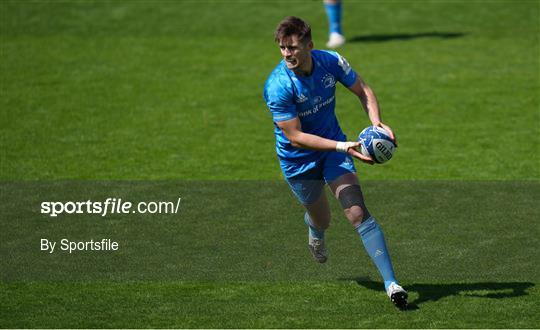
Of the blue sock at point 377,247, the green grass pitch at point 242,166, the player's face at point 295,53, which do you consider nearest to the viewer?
the player's face at point 295,53

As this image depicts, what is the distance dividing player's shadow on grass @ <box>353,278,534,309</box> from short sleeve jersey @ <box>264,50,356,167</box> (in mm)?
1473

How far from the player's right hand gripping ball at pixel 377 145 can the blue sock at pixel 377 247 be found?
63cm

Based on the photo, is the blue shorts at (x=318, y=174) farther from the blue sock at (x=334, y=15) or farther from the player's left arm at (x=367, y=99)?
the blue sock at (x=334, y=15)

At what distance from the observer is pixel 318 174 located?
9.36m

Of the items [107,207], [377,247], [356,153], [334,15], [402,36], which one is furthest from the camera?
[402,36]

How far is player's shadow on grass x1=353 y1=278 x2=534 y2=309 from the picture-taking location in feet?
29.5

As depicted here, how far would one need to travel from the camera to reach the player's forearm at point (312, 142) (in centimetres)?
866

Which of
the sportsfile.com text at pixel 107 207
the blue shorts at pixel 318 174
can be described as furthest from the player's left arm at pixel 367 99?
the sportsfile.com text at pixel 107 207

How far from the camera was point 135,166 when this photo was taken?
13898 mm

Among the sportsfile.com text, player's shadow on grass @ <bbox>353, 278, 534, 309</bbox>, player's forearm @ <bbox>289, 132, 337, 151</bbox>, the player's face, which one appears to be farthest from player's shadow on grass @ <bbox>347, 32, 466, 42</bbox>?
player's forearm @ <bbox>289, 132, 337, 151</bbox>

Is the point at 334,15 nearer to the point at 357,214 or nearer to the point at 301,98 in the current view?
the point at 301,98

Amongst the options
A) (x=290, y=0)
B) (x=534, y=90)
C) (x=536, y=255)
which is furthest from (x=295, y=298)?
(x=290, y=0)

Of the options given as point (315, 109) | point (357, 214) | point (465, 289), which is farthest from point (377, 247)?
point (315, 109)

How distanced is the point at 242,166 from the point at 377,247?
5.26 meters
